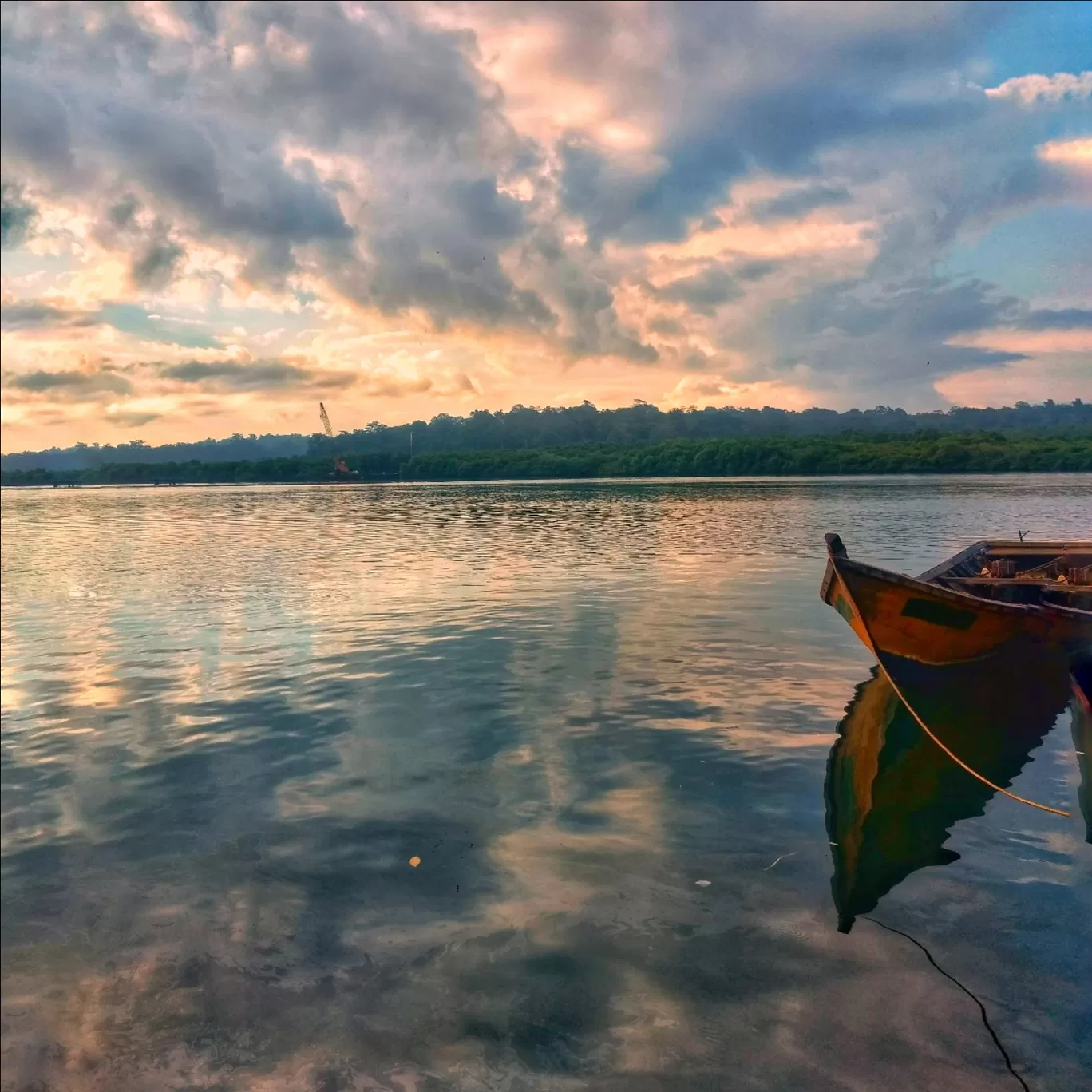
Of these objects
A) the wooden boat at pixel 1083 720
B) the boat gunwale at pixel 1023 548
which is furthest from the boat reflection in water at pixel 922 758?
the boat gunwale at pixel 1023 548

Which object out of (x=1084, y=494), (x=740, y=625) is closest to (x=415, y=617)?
(x=740, y=625)

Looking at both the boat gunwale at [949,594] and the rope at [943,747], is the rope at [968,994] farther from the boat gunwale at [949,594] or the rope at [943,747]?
the boat gunwale at [949,594]

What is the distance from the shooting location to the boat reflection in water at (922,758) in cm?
1101

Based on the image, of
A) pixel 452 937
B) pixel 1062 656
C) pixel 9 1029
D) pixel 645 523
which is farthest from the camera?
pixel 645 523

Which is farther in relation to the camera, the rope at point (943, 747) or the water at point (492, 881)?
the rope at point (943, 747)

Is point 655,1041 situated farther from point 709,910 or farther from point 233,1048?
point 233,1048

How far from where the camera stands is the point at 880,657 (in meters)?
15.5

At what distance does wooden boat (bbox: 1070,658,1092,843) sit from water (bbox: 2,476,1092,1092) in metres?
0.30

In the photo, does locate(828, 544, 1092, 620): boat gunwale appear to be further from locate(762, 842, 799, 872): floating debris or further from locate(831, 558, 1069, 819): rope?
locate(762, 842, 799, 872): floating debris

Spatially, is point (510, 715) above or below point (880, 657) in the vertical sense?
below

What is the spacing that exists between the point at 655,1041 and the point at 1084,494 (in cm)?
10633

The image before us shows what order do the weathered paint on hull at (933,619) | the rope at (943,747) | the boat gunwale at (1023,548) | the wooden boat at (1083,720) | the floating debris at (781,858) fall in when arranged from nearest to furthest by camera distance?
1. the floating debris at (781,858)
2. the rope at (943,747)
3. the wooden boat at (1083,720)
4. the weathered paint on hull at (933,619)
5. the boat gunwale at (1023,548)

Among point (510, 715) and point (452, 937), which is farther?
point (510, 715)

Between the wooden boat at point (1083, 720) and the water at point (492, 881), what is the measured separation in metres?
0.30
